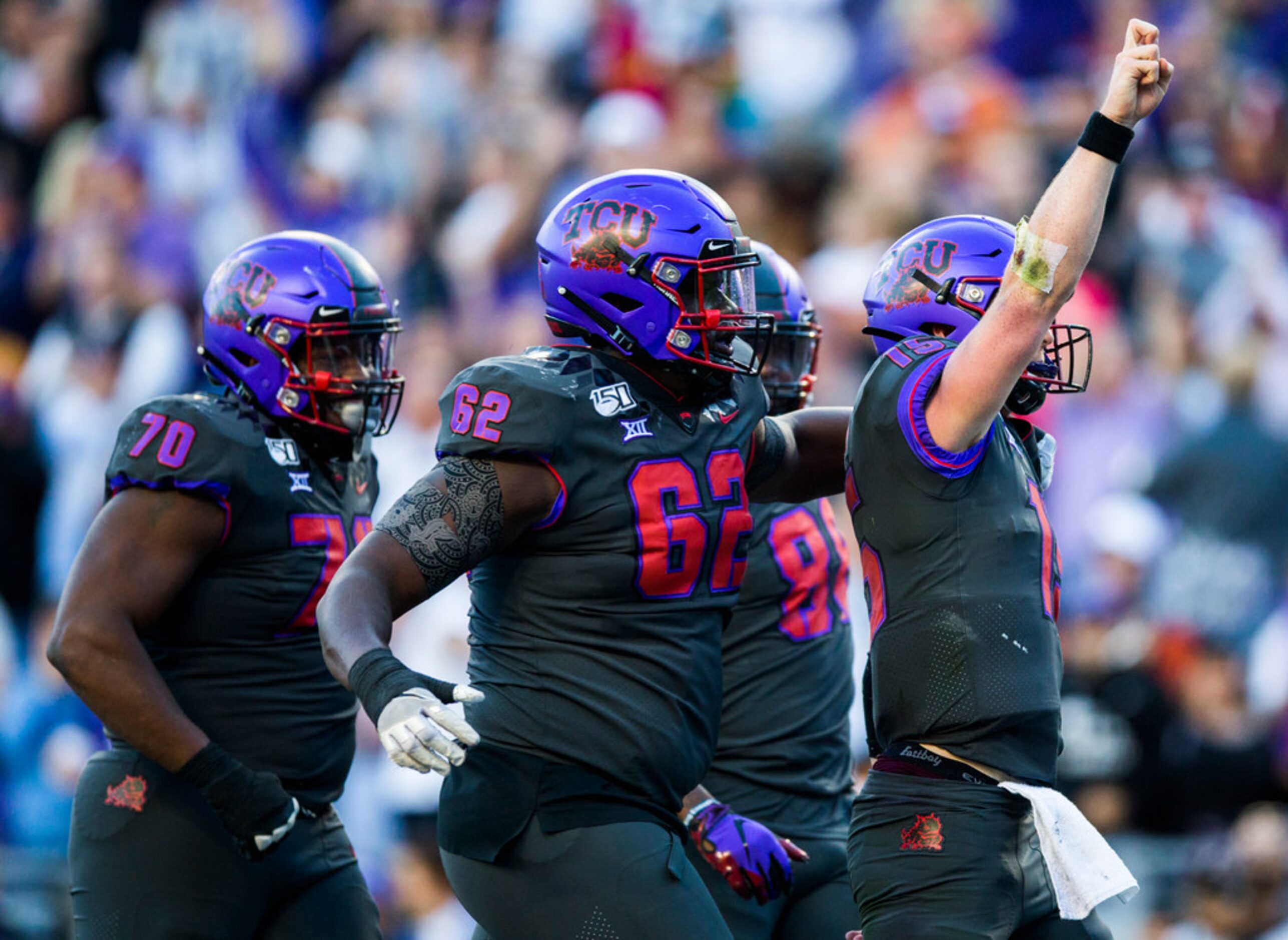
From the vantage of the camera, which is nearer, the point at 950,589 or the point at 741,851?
the point at 950,589

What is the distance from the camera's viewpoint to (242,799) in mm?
4133

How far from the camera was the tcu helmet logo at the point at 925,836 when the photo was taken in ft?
11.6

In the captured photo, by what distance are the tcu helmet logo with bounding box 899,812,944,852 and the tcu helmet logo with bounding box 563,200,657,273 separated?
1.33 metres

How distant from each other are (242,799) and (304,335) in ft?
3.99

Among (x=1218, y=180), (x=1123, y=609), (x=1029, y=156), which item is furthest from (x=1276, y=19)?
(x=1123, y=609)

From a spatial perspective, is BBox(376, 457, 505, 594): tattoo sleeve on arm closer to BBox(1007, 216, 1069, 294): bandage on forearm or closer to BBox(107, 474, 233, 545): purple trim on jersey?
BBox(107, 474, 233, 545): purple trim on jersey

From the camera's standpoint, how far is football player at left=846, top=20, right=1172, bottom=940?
11.3ft

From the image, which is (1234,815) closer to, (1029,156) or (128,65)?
(1029,156)

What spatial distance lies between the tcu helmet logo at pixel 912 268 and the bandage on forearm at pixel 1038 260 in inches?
23.9

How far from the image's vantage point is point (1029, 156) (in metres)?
8.88

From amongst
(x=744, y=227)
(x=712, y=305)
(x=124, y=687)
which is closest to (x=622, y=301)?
(x=712, y=305)

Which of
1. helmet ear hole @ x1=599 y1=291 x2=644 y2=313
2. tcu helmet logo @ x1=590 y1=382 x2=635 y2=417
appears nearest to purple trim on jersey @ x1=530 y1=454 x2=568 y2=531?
tcu helmet logo @ x1=590 y1=382 x2=635 y2=417

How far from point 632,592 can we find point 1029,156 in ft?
19.1

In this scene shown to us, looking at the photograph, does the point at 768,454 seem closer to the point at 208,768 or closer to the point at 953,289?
the point at 953,289
